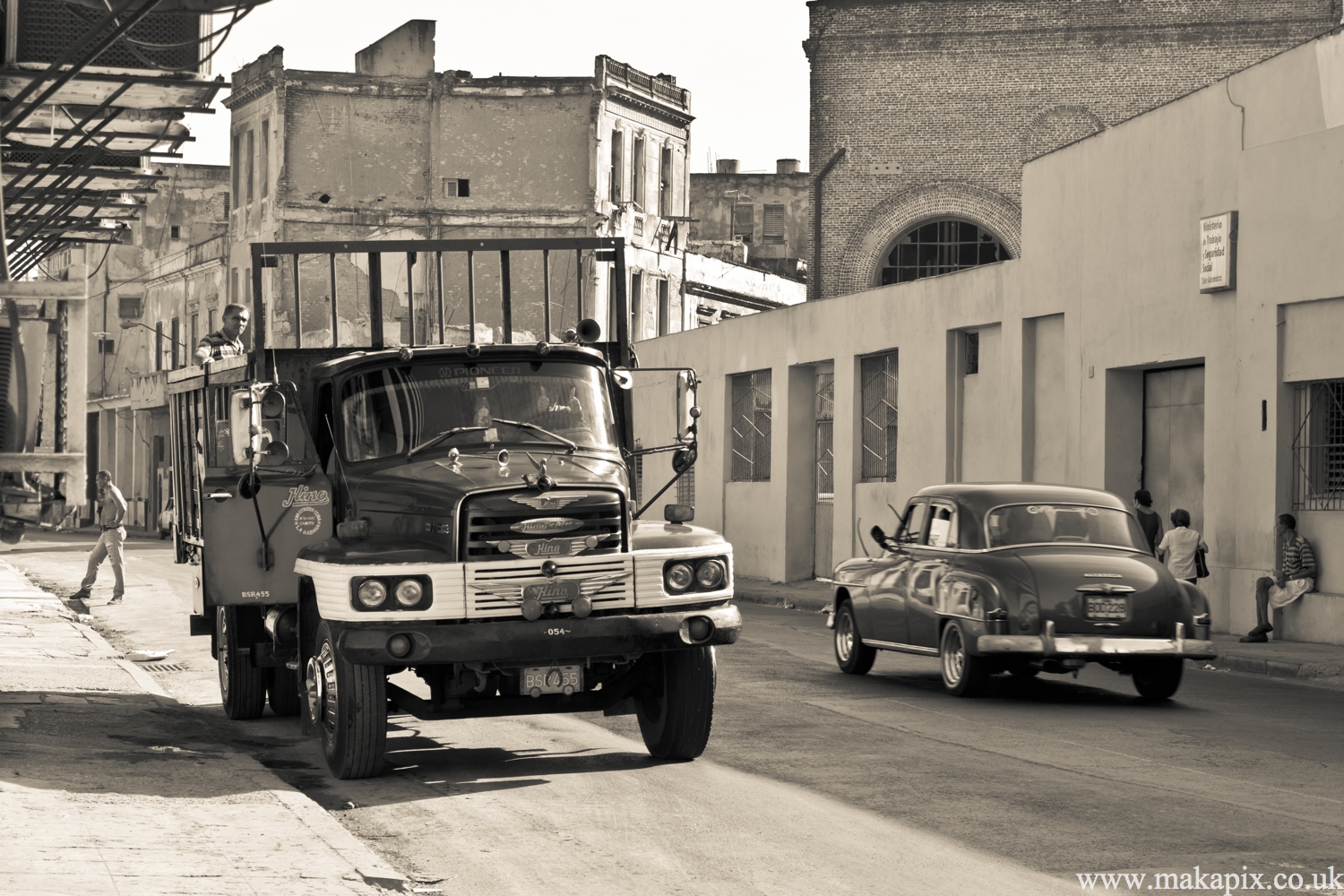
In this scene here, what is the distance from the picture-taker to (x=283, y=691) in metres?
13.0

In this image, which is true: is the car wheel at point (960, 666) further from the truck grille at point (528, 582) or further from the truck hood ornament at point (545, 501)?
the truck hood ornament at point (545, 501)

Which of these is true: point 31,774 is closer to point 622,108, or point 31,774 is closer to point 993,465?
point 993,465

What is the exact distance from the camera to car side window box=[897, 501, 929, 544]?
1603 centimetres

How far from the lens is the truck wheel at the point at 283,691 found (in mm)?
12898

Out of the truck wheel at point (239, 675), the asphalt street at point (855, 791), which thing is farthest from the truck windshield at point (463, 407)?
the truck wheel at point (239, 675)

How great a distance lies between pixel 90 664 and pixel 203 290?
46.9 m

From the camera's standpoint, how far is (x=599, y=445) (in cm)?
1119

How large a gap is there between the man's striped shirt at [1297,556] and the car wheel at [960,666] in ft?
23.2

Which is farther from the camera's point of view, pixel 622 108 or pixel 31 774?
pixel 622 108

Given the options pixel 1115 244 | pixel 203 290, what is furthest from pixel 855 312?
pixel 203 290

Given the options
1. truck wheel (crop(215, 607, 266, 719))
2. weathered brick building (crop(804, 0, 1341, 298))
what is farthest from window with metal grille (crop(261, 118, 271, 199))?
truck wheel (crop(215, 607, 266, 719))

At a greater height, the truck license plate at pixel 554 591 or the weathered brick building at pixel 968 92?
the weathered brick building at pixel 968 92

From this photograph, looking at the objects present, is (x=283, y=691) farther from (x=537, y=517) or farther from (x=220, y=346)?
(x=537, y=517)

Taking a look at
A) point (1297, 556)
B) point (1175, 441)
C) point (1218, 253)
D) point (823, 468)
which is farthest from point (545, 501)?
point (823, 468)
